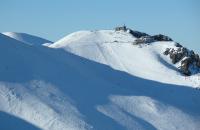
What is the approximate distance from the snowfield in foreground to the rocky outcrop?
1.02 meters

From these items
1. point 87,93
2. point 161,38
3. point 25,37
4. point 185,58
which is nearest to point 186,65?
point 185,58

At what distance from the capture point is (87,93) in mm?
28953

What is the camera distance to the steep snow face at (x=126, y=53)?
38.7m

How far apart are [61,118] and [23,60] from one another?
6.19 metres

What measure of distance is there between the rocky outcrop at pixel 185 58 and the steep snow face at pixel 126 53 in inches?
20.7

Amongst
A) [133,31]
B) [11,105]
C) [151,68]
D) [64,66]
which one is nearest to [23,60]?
[64,66]

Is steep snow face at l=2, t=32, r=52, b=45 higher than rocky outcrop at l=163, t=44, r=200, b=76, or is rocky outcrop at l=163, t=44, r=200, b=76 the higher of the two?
rocky outcrop at l=163, t=44, r=200, b=76

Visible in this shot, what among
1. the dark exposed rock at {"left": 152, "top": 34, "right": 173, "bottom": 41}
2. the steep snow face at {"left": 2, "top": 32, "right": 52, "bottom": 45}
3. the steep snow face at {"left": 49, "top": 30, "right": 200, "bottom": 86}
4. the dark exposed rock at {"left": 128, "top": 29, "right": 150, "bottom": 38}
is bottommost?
the steep snow face at {"left": 2, "top": 32, "right": 52, "bottom": 45}

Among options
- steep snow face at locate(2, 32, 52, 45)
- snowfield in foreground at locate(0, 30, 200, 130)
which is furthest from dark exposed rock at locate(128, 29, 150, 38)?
steep snow face at locate(2, 32, 52, 45)

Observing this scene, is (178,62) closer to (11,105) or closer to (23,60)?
(23,60)

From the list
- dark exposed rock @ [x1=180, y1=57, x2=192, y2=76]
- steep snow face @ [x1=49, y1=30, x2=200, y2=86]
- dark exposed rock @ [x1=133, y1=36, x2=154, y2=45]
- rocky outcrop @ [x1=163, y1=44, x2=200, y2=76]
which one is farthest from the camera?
dark exposed rock @ [x1=133, y1=36, x2=154, y2=45]

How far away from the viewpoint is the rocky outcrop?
40.9 meters

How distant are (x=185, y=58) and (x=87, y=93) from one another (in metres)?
15.0

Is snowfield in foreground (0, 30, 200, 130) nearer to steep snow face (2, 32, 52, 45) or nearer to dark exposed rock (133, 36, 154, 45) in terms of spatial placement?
dark exposed rock (133, 36, 154, 45)
